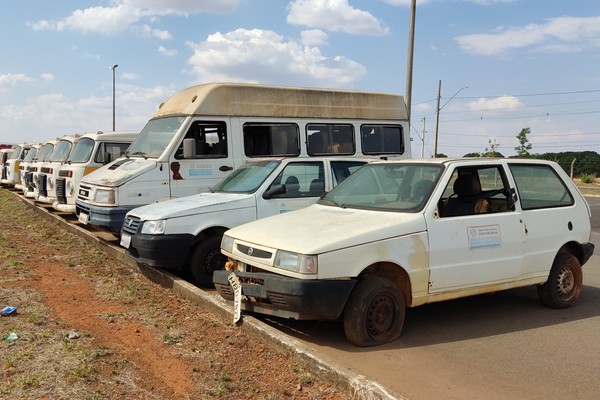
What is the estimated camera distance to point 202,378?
4.10 metres

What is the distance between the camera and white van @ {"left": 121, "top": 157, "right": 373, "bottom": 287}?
665cm

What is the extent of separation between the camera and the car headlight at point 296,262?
4457mm

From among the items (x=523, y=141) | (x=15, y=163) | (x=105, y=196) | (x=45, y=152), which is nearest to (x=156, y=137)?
(x=105, y=196)

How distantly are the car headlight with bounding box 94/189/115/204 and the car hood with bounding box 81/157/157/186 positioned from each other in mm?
114

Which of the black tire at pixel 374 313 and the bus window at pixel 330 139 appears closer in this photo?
the black tire at pixel 374 313

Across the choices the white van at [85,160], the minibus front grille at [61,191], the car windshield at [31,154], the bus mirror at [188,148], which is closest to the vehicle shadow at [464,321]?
the bus mirror at [188,148]

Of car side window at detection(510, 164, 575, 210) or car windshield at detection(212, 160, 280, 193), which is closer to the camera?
car side window at detection(510, 164, 575, 210)

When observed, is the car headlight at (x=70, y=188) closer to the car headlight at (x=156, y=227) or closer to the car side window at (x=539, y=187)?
the car headlight at (x=156, y=227)

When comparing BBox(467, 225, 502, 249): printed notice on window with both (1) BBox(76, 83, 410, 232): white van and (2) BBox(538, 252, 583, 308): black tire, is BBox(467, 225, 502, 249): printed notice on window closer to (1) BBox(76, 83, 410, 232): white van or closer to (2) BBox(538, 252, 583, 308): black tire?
(2) BBox(538, 252, 583, 308): black tire

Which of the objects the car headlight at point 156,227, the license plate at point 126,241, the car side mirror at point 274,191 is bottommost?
the license plate at point 126,241

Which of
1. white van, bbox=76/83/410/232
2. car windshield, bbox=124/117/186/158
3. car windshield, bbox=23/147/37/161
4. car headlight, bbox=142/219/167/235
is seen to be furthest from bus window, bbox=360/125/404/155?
car windshield, bbox=23/147/37/161

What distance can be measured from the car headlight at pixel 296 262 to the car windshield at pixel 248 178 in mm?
2686

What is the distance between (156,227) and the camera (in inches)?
261

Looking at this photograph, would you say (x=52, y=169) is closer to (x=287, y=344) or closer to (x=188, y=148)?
(x=188, y=148)
